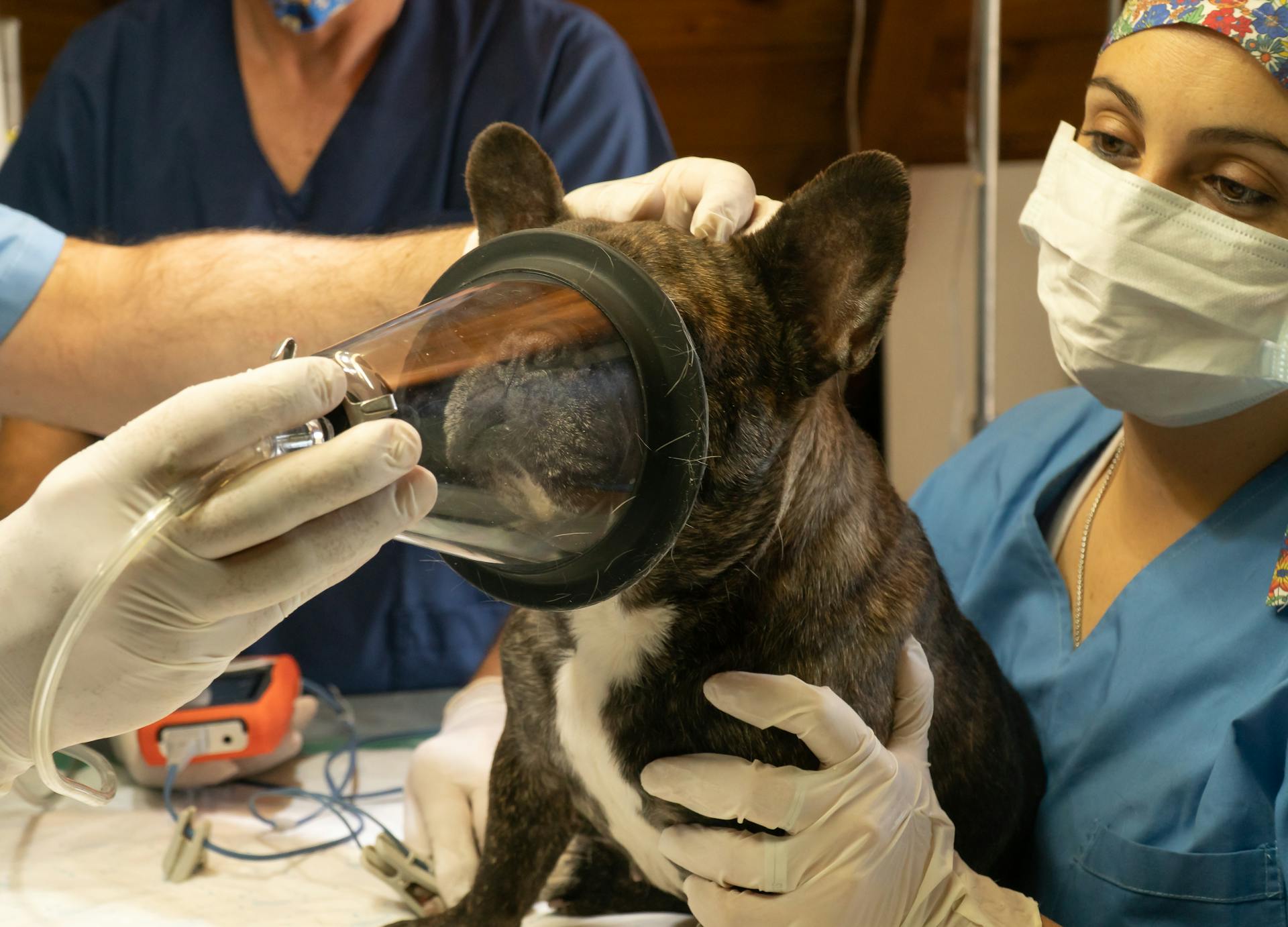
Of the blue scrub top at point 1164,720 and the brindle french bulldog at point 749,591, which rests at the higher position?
the brindle french bulldog at point 749,591

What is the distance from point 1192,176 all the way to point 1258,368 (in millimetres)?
225

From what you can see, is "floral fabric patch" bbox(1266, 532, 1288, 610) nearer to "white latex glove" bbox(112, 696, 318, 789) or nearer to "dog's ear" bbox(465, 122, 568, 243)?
"dog's ear" bbox(465, 122, 568, 243)

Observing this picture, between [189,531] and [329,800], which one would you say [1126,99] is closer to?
[189,531]

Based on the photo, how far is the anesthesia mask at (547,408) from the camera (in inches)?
29.5

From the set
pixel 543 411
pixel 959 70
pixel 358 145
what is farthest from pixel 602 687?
pixel 959 70

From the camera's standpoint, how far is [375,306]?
1.39 meters

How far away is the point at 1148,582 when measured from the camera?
1.29 meters

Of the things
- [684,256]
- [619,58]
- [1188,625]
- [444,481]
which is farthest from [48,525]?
[619,58]

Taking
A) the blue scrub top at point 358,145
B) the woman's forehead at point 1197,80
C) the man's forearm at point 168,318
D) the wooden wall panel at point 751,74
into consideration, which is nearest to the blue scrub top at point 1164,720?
the woman's forehead at point 1197,80

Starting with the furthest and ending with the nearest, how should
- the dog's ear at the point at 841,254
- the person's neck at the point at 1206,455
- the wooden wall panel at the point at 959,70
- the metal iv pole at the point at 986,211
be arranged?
the wooden wall panel at the point at 959,70 < the metal iv pole at the point at 986,211 < the person's neck at the point at 1206,455 < the dog's ear at the point at 841,254

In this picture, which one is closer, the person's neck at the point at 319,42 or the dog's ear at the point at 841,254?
the dog's ear at the point at 841,254

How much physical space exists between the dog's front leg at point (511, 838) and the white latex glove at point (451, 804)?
81 millimetres

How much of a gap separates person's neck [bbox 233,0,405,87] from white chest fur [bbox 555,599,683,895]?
1381mm

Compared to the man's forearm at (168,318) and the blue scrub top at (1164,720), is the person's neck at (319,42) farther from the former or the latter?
the blue scrub top at (1164,720)
